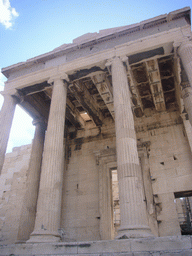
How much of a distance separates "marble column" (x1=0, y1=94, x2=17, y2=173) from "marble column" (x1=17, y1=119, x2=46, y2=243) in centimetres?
316

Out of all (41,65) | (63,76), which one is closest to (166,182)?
(63,76)

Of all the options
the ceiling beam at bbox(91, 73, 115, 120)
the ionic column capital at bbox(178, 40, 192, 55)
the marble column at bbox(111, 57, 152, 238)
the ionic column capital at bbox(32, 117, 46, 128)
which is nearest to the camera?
the marble column at bbox(111, 57, 152, 238)

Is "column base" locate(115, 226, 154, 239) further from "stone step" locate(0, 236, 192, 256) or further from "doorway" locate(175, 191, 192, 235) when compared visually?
"doorway" locate(175, 191, 192, 235)

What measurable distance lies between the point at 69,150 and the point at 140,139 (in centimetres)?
→ 603

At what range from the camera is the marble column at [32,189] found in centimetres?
1446

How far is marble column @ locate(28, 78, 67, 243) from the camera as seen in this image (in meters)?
9.85

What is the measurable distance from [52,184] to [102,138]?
838cm

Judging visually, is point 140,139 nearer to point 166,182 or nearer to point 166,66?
point 166,182

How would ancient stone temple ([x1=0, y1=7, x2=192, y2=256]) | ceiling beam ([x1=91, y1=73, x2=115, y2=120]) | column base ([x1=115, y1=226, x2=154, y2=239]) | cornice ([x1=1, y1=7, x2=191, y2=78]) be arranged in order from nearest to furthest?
column base ([x1=115, y1=226, x2=154, y2=239])
ancient stone temple ([x1=0, y1=7, x2=192, y2=256])
cornice ([x1=1, y1=7, x2=191, y2=78])
ceiling beam ([x1=91, y1=73, x2=115, y2=120])

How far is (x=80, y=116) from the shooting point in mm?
19391

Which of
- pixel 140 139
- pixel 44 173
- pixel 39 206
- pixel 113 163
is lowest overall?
pixel 39 206

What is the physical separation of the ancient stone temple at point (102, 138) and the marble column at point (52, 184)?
0.05m

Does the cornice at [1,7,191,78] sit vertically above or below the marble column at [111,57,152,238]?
above

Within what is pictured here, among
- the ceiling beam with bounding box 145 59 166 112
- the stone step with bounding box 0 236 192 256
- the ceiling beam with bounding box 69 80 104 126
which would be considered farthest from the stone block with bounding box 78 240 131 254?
the ceiling beam with bounding box 145 59 166 112
